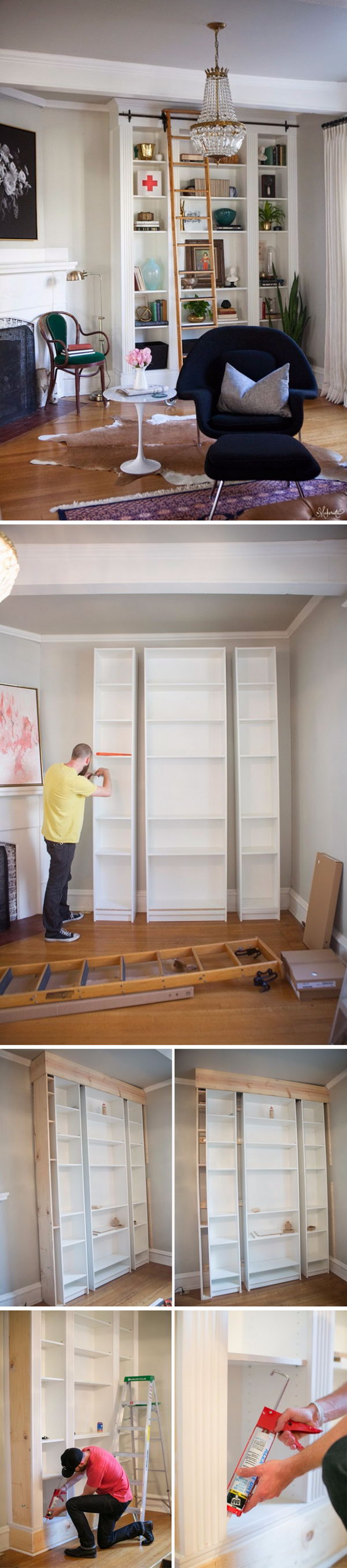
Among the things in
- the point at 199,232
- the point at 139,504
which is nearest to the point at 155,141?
the point at 199,232

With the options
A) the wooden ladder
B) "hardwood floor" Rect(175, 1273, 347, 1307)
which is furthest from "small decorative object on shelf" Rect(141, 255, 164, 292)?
"hardwood floor" Rect(175, 1273, 347, 1307)

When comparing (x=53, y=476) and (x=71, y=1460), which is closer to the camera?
(x=71, y=1460)

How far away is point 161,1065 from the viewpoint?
2.15 m

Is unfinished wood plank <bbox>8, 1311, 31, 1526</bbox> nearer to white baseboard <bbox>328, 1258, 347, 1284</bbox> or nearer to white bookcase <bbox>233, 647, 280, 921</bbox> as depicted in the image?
white baseboard <bbox>328, 1258, 347, 1284</bbox>

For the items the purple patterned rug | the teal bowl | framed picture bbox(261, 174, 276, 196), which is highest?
framed picture bbox(261, 174, 276, 196)

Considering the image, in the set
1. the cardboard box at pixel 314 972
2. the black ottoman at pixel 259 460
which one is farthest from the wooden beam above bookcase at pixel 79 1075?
the black ottoman at pixel 259 460

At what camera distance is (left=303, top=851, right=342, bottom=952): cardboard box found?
1909 mm

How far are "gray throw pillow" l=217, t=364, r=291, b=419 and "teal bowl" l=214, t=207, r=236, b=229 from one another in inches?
16.1

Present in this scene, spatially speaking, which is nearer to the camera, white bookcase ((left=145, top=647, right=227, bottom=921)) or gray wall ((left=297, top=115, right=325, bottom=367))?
white bookcase ((left=145, top=647, right=227, bottom=921))

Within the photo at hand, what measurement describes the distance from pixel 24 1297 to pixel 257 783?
1462mm

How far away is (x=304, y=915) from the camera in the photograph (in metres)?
1.92

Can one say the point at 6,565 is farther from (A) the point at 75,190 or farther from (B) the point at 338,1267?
(B) the point at 338,1267

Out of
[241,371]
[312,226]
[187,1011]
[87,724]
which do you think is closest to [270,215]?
[312,226]

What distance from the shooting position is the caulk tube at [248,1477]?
82.2 inches
